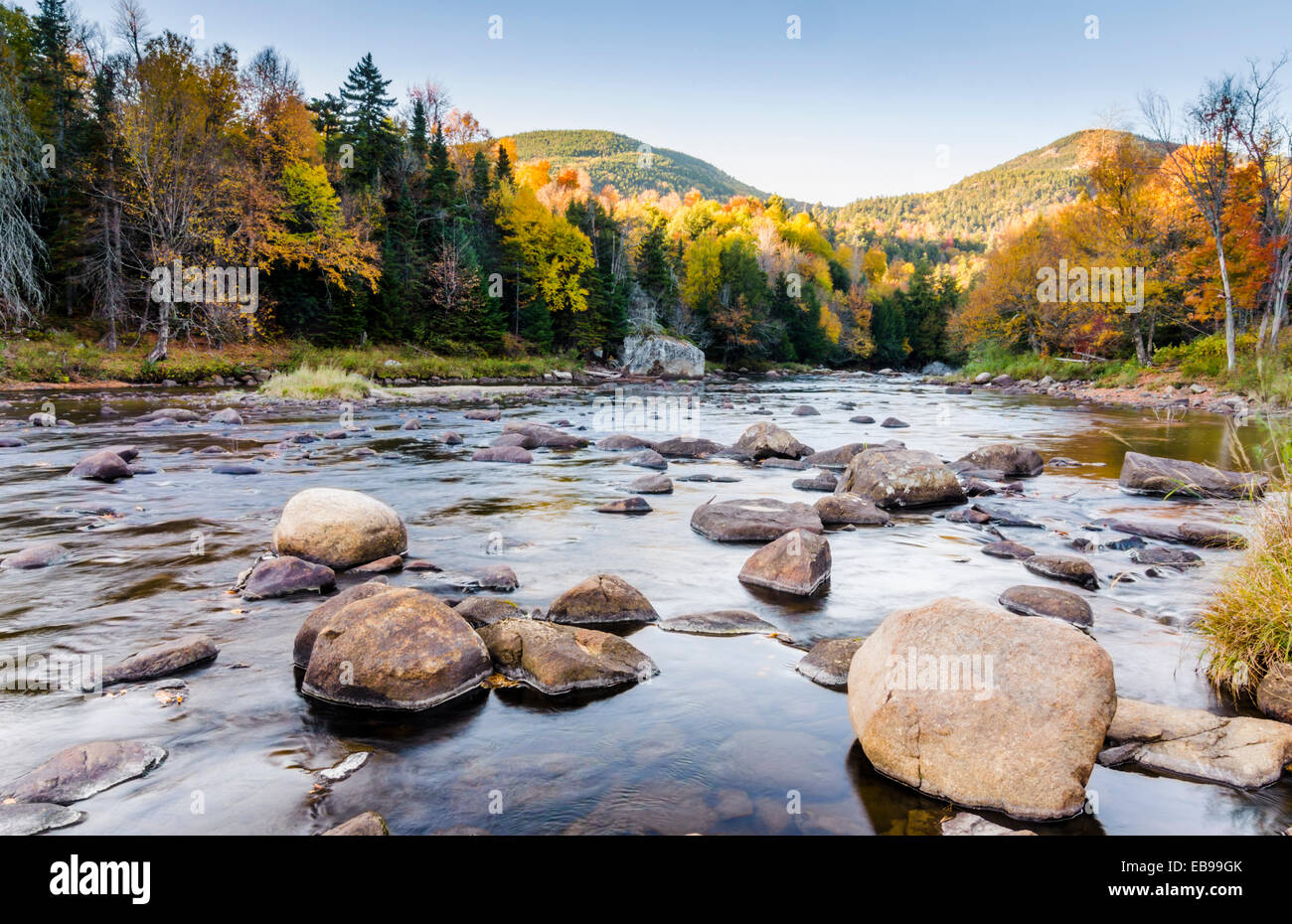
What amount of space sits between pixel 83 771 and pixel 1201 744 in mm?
6297

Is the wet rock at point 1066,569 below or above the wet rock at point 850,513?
below

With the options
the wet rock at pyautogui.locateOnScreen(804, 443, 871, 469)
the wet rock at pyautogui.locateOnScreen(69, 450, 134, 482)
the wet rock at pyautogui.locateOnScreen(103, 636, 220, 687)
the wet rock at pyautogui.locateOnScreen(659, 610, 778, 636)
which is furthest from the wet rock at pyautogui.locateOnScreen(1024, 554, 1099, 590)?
the wet rock at pyautogui.locateOnScreen(69, 450, 134, 482)

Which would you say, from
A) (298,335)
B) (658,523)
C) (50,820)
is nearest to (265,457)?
(658,523)

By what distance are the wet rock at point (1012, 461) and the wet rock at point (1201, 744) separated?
35.0 feet

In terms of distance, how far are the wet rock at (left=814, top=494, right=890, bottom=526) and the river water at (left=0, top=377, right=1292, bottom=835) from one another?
0.30 metres

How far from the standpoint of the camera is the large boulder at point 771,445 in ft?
53.1

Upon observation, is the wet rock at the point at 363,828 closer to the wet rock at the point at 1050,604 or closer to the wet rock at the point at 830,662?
the wet rock at the point at 830,662

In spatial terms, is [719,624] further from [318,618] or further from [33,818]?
[33,818]

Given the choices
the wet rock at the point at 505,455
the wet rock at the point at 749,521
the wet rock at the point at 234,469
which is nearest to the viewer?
the wet rock at the point at 749,521

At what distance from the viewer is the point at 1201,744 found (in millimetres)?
4254

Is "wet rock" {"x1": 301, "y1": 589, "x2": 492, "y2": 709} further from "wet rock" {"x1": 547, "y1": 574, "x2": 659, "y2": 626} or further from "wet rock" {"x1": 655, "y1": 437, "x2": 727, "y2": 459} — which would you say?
"wet rock" {"x1": 655, "y1": 437, "x2": 727, "y2": 459}

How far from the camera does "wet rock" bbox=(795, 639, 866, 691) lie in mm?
5305

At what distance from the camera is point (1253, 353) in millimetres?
27688

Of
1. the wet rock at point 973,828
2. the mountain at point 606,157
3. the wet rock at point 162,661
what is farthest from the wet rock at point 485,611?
the mountain at point 606,157
